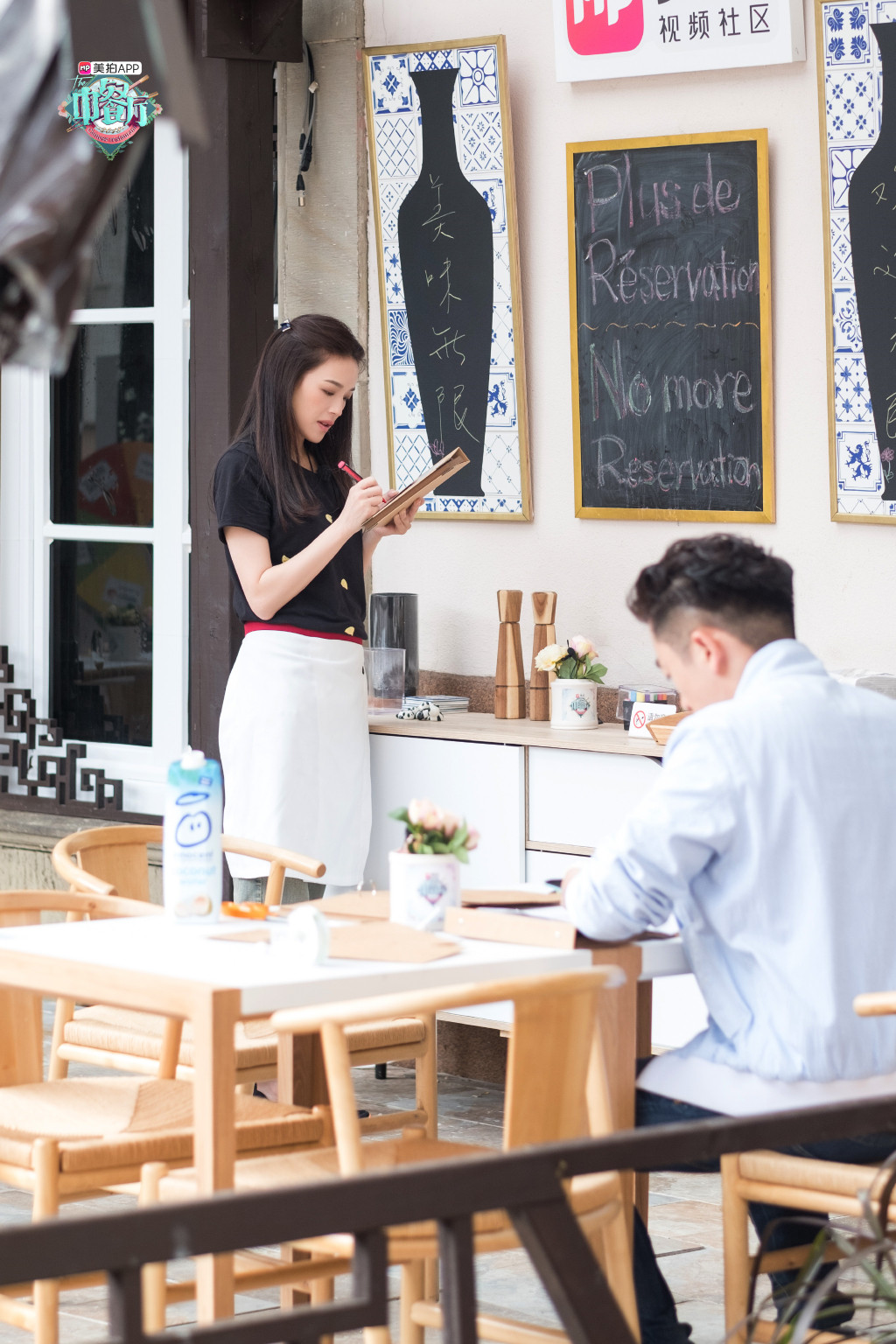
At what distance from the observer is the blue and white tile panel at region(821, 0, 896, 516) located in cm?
436

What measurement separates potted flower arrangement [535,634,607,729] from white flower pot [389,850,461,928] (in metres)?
1.92

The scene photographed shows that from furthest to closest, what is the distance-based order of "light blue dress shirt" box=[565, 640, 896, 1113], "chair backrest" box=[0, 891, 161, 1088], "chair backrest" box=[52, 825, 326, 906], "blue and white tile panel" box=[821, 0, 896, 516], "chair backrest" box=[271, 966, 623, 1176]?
"blue and white tile panel" box=[821, 0, 896, 516] < "chair backrest" box=[52, 825, 326, 906] < "chair backrest" box=[0, 891, 161, 1088] < "light blue dress shirt" box=[565, 640, 896, 1113] < "chair backrest" box=[271, 966, 623, 1176]

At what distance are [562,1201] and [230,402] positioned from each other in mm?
4008

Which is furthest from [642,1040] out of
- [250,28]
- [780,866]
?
[250,28]

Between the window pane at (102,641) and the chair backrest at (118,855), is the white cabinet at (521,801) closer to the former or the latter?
the chair backrest at (118,855)

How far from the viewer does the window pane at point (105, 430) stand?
595 centimetres

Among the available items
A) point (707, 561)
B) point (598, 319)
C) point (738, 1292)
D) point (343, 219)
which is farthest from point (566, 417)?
point (738, 1292)

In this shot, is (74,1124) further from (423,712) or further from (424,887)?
(423,712)

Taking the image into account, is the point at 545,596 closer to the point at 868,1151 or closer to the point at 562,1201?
the point at 868,1151

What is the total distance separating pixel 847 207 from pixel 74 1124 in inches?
108

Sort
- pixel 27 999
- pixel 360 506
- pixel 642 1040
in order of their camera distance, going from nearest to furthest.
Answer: pixel 27 999, pixel 642 1040, pixel 360 506

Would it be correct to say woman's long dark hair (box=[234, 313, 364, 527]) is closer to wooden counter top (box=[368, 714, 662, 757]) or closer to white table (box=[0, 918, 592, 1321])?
wooden counter top (box=[368, 714, 662, 757])

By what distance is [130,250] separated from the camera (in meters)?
5.91

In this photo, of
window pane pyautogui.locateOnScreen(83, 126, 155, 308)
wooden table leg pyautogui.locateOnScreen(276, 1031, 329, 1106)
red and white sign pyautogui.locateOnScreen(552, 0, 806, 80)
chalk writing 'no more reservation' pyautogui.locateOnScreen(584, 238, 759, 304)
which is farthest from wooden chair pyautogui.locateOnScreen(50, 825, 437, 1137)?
window pane pyautogui.locateOnScreen(83, 126, 155, 308)
